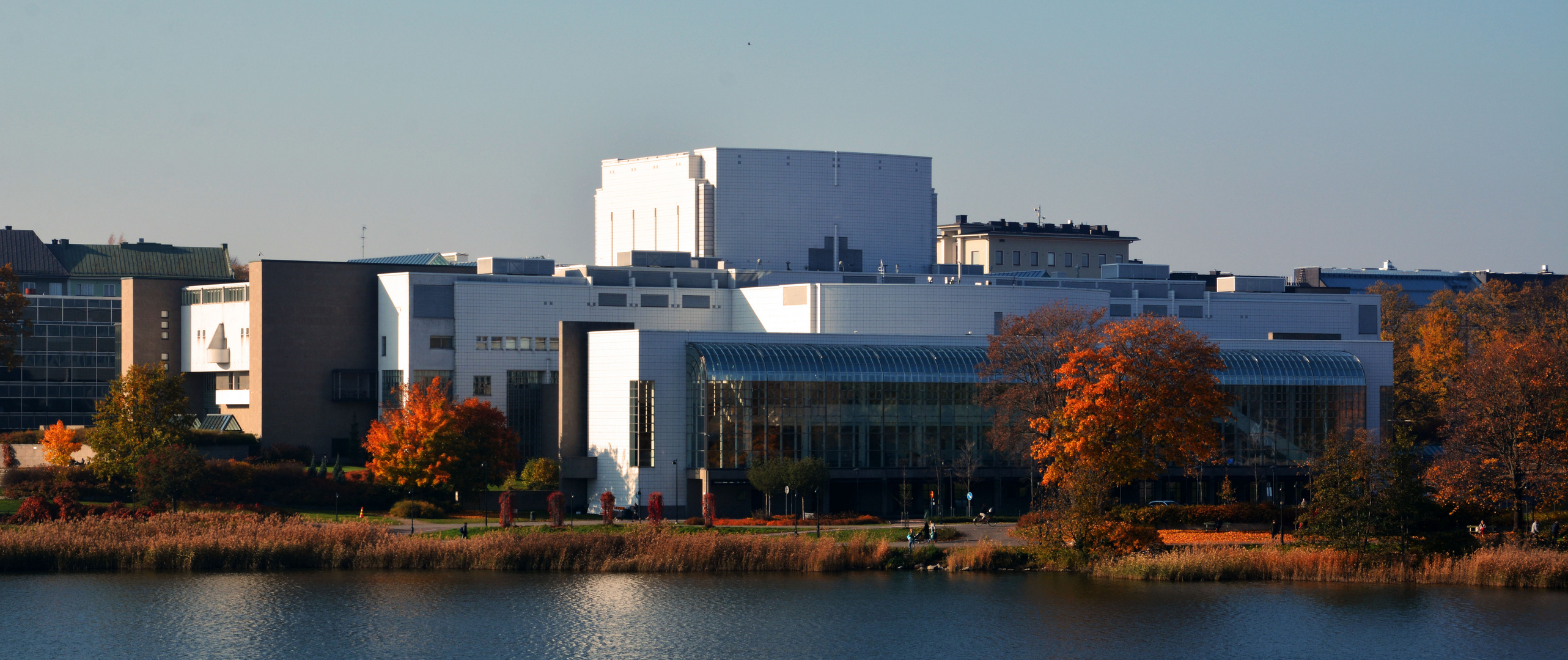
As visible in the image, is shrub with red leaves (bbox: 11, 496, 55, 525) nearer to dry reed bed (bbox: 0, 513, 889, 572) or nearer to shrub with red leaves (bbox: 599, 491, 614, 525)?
dry reed bed (bbox: 0, 513, 889, 572)

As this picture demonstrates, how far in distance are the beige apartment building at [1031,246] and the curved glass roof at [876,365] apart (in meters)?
76.3

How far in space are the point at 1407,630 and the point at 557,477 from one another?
4959 centimetres

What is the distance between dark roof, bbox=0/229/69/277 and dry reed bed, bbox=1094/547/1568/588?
371ft

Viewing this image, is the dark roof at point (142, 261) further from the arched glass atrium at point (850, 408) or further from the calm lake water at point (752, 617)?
the calm lake water at point (752, 617)

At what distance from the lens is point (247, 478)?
3479 inches

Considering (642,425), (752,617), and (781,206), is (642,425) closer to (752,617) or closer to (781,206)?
(752,617)

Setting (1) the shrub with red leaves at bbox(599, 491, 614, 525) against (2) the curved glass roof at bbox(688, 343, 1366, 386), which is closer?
(1) the shrub with red leaves at bbox(599, 491, 614, 525)

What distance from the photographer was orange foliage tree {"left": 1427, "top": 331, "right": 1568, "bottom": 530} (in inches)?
2805

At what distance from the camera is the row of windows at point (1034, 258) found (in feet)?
592

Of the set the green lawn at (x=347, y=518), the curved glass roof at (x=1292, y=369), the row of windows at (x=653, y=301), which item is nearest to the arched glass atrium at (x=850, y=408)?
the curved glass roof at (x=1292, y=369)

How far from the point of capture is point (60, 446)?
9469 centimetres

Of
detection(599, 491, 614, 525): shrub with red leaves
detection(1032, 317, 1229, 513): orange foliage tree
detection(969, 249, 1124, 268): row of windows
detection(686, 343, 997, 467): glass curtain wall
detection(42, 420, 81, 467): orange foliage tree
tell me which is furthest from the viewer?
detection(969, 249, 1124, 268): row of windows

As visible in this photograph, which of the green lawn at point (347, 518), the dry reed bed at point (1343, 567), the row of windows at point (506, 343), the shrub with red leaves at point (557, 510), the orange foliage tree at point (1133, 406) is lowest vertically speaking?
the dry reed bed at point (1343, 567)

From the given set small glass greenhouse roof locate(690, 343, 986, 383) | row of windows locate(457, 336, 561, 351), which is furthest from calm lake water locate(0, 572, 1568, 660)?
row of windows locate(457, 336, 561, 351)
